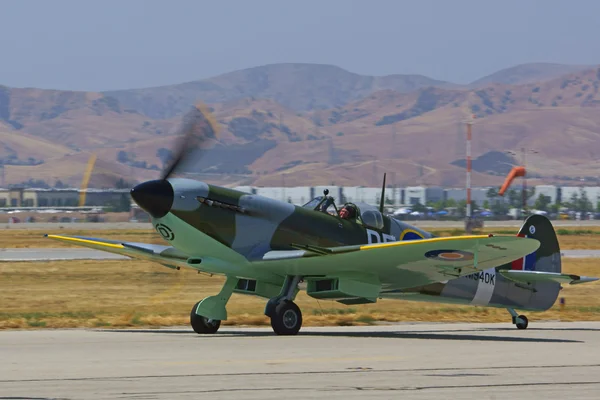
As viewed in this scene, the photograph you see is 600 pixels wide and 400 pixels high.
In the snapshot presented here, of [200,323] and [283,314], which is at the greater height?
[283,314]

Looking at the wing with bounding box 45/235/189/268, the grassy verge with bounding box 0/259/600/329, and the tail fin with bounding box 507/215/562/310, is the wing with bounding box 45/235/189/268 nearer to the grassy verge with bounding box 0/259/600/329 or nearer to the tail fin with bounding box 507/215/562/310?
the grassy verge with bounding box 0/259/600/329

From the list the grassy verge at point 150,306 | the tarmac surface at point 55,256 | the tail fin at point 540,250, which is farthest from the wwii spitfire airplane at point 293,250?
the tarmac surface at point 55,256

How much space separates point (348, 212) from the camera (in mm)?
18609

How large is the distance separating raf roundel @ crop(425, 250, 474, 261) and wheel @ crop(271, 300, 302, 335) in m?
2.46

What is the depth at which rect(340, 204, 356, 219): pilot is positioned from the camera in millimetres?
18578

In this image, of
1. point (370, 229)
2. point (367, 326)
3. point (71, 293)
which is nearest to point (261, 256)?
point (370, 229)

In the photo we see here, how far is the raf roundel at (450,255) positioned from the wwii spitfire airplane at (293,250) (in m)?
0.02

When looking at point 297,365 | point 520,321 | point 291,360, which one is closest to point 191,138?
point 291,360

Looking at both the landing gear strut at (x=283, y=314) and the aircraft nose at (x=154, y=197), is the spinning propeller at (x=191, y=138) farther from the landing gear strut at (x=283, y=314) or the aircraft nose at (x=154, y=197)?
the landing gear strut at (x=283, y=314)

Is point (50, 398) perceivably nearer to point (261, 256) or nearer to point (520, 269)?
point (261, 256)

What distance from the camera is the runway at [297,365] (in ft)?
35.2

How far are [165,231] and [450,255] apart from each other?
4.49 m

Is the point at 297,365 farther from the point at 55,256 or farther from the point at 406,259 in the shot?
the point at 55,256

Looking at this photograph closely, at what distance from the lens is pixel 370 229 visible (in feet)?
61.4
